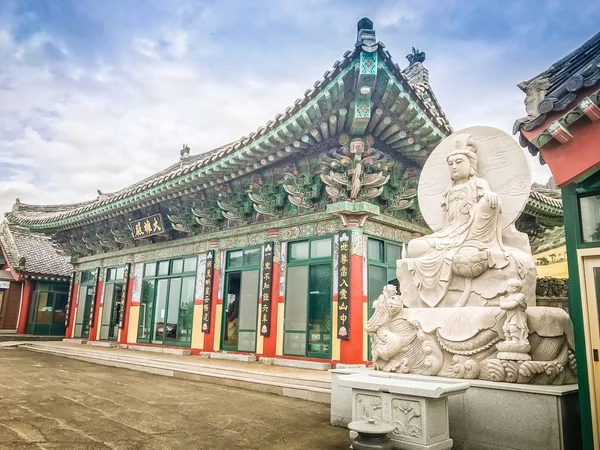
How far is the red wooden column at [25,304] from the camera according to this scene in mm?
19578

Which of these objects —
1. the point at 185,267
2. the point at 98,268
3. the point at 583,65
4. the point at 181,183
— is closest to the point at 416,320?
the point at 583,65

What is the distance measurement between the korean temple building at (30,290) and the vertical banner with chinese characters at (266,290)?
41.3ft

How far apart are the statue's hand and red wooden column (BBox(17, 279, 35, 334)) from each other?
21020 millimetres

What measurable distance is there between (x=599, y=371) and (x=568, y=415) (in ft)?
1.98

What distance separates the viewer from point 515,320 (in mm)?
4113

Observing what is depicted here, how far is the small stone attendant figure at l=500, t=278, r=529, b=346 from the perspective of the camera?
404 centimetres

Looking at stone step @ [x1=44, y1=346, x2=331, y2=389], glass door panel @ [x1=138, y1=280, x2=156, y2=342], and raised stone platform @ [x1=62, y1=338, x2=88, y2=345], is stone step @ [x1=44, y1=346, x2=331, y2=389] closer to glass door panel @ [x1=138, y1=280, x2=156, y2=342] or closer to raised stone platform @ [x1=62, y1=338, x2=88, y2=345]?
glass door panel @ [x1=138, y1=280, x2=156, y2=342]

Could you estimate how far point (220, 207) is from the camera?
1101 cm

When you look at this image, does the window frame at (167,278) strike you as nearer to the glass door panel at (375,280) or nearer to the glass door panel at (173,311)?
the glass door panel at (173,311)

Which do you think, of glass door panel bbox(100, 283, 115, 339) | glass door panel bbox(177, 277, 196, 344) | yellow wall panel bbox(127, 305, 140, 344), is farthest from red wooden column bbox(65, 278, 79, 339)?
glass door panel bbox(177, 277, 196, 344)

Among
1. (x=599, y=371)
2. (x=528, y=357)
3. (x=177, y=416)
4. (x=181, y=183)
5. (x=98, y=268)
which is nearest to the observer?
(x=599, y=371)

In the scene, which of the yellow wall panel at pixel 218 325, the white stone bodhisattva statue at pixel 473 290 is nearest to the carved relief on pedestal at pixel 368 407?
the white stone bodhisattva statue at pixel 473 290

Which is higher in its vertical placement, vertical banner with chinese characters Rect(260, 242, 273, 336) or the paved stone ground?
vertical banner with chinese characters Rect(260, 242, 273, 336)

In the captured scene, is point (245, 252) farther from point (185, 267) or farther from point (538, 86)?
point (538, 86)
